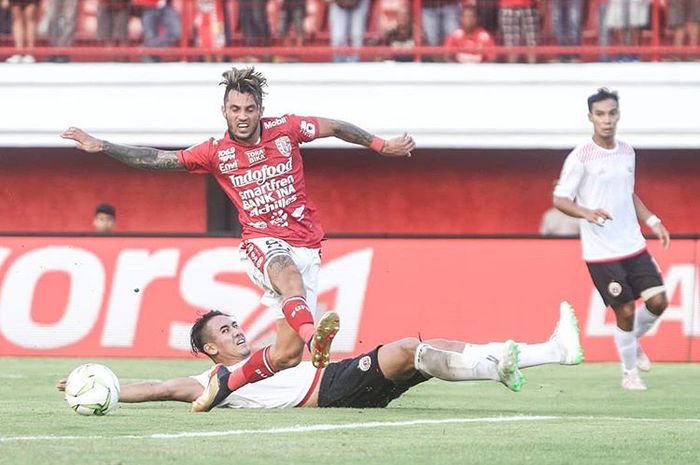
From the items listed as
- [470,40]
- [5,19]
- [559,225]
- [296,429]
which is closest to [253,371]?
[296,429]

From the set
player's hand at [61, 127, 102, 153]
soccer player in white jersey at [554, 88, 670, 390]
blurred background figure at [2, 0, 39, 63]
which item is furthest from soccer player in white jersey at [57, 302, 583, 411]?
blurred background figure at [2, 0, 39, 63]

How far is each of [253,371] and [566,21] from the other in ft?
42.6

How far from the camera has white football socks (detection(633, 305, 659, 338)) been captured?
13602 mm

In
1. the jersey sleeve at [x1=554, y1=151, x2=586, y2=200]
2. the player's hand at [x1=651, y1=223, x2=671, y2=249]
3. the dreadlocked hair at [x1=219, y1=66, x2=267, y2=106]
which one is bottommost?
the player's hand at [x1=651, y1=223, x2=671, y2=249]

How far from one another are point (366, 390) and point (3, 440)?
2895 mm

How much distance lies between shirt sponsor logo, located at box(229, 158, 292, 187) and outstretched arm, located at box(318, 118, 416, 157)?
411 millimetres

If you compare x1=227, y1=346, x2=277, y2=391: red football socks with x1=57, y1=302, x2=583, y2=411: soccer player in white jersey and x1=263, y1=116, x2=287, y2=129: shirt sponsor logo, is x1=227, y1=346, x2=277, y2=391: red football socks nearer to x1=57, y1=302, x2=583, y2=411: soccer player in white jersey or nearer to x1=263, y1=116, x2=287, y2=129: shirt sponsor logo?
x1=57, y1=302, x2=583, y2=411: soccer player in white jersey

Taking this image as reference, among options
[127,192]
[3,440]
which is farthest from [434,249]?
[3,440]

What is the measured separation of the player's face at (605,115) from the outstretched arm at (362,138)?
2.66 metres

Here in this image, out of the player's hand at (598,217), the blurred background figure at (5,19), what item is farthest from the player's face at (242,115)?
the blurred background figure at (5,19)

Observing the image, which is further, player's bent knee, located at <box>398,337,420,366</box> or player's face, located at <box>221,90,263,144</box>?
player's face, located at <box>221,90,263,144</box>

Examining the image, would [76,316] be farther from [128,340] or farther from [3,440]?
[3,440]

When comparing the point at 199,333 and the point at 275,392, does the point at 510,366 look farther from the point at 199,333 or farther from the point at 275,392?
the point at 199,333

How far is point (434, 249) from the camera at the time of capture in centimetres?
1827
